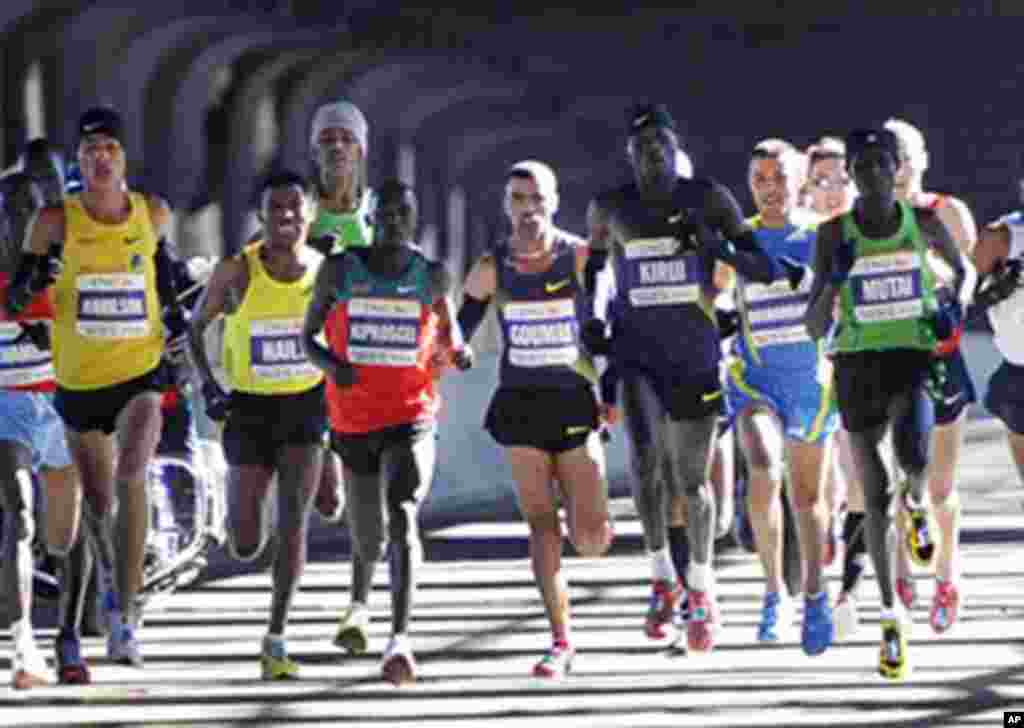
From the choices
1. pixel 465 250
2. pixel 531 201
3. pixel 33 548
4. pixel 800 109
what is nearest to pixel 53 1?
pixel 33 548

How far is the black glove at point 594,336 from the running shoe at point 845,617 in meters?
1.22

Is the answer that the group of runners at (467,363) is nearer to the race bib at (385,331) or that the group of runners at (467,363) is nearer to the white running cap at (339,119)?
the race bib at (385,331)

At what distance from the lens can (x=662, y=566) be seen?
44.8 feet

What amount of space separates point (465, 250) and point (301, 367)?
58.7 meters

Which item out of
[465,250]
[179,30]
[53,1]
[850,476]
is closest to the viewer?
[850,476]

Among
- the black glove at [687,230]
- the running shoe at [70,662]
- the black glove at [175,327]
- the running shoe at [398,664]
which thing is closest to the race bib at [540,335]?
the black glove at [687,230]

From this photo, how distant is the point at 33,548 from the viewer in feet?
49.2

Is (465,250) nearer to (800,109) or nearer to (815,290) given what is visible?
(800,109)

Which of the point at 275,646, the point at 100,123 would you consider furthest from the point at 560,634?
the point at 100,123

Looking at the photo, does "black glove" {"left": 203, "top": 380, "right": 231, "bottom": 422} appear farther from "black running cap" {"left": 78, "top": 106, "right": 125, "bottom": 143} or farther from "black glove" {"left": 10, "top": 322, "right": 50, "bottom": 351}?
"black running cap" {"left": 78, "top": 106, "right": 125, "bottom": 143}

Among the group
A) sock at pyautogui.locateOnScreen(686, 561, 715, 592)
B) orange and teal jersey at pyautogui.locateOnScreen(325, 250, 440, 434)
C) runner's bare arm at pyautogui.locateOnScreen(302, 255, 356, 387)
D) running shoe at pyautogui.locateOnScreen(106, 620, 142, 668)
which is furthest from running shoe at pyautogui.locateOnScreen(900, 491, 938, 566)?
running shoe at pyautogui.locateOnScreen(106, 620, 142, 668)

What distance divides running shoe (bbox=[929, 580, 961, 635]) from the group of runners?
0.59 metres

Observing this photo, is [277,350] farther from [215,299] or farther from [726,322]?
[726,322]

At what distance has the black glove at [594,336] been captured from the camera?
13227 mm
